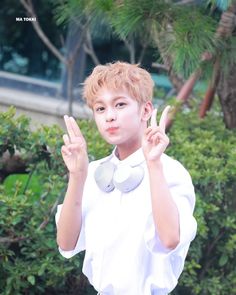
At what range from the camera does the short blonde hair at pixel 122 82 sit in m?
2.85

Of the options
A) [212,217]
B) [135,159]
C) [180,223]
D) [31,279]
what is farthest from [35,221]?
[180,223]

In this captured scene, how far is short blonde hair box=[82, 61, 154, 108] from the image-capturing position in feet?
9.35

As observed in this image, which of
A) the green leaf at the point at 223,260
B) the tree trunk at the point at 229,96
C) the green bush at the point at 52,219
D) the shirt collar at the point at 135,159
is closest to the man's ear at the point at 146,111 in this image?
the shirt collar at the point at 135,159

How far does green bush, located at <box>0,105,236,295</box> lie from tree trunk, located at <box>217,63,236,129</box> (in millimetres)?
432

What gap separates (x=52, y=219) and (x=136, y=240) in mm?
1581

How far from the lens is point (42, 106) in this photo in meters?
8.15

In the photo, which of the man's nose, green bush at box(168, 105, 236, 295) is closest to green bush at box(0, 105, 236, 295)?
green bush at box(168, 105, 236, 295)

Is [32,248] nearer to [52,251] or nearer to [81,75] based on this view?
[52,251]

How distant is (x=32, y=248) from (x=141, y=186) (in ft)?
4.99

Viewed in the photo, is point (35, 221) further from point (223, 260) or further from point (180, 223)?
point (180, 223)

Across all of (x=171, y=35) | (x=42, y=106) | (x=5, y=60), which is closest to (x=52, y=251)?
(x=171, y=35)

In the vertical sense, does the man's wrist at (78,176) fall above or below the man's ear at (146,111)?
below

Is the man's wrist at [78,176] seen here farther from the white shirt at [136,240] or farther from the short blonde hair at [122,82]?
the short blonde hair at [122,82]

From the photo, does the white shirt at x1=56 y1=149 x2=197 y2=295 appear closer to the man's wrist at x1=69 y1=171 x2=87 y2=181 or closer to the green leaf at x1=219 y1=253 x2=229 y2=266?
the man's wrist at x1=69 y1=171 x2=87 y2=181
